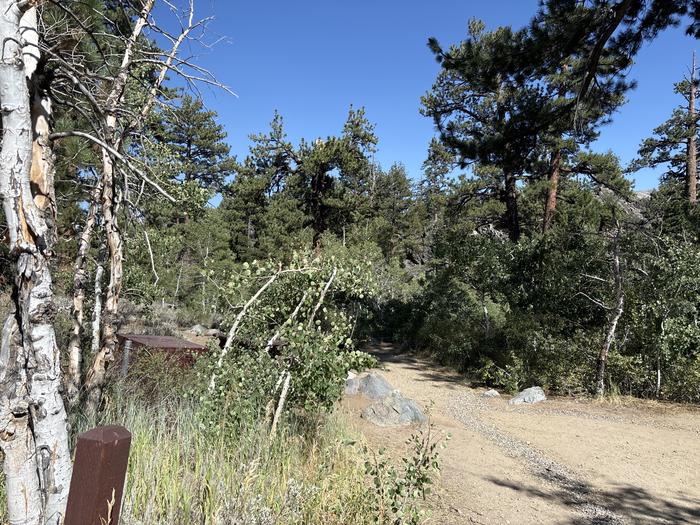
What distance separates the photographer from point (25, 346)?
5.77ft

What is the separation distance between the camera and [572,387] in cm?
895

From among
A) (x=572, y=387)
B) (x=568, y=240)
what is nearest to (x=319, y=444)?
(x=572, y=387)

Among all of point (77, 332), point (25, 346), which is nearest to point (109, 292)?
point (77, 332)

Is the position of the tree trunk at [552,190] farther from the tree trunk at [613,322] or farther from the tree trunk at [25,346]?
the tree trunk at [25,346]

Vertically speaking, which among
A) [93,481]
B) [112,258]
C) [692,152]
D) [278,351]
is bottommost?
[93,481]

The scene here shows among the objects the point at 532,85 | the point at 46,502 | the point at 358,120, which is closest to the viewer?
the point at 46,502

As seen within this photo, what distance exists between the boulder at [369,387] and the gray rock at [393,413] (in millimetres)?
1006

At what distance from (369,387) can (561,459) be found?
3500 mm

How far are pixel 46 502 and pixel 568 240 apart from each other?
35.0 ft

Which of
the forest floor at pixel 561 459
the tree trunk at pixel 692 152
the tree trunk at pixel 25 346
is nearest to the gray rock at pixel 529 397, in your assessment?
the forest floor at pixel 561 459

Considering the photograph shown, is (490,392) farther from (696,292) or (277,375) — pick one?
(277,375)

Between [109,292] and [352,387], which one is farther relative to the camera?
[352,387]

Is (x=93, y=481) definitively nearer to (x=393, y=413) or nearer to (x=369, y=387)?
(x=393, y=413)

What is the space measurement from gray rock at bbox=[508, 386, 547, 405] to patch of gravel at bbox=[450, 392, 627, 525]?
40.3 inches
